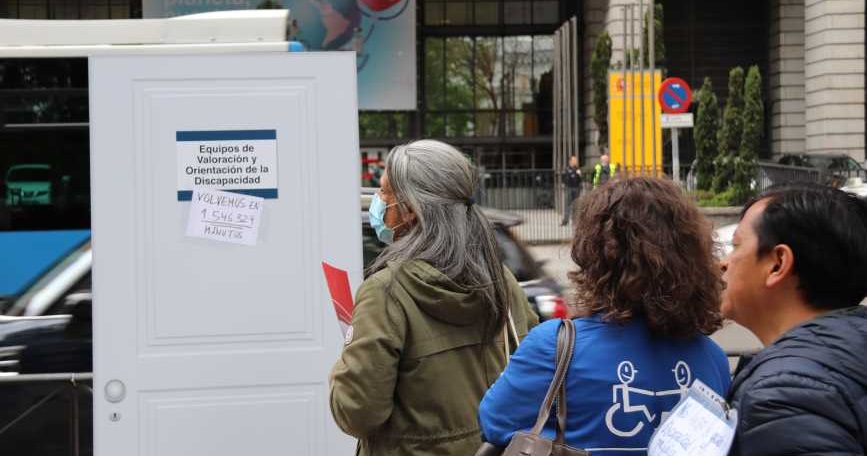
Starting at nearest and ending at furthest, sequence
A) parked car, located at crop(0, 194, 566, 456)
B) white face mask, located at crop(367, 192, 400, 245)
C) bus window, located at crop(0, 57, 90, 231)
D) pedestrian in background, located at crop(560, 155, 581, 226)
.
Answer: white face mask, located at crop(367, 192, 400, 245) < parked car, located at crop(0, 194, 566, 456) < bus window, located at crop(0, 57, 90, 231) < pedestrian in background, located at crop(560, 155, 581, 226)

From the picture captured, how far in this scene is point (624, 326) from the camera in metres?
2.38

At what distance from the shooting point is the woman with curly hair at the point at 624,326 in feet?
7.67

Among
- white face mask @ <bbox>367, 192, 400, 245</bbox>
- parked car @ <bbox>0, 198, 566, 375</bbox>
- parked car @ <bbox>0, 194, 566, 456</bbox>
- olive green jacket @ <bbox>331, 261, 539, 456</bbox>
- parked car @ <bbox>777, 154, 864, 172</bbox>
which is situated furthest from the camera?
parked car @ <bbox>777, 154, 864, 172</bbox>

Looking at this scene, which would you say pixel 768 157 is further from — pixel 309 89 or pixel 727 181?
pixel 309 89

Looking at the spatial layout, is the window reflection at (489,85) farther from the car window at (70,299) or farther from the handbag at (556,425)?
the handbag at (556,425)

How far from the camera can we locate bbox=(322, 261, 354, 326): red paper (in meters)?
3.57

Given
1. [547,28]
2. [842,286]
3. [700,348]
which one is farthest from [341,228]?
[547,28]

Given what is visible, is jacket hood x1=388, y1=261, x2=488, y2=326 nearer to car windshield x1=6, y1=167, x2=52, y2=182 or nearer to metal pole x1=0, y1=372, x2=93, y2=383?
metal pole x1=0, y1=372, x2=93, y2=383

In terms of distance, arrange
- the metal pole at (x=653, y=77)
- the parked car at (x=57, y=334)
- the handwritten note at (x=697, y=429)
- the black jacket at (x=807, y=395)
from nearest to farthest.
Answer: the black jacket at (x=807, y=395) < the handwritten note at (x=697, y=429) < the parked car at (x=57, y=334) < the metal pole at (x=653, y=77)

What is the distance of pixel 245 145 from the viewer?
13.4 ft

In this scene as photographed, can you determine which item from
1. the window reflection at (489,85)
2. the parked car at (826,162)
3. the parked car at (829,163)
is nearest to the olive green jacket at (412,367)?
the parked car at (829,163)

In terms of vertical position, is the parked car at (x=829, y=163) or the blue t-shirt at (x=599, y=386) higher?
the parked car at (x=829, y=163)

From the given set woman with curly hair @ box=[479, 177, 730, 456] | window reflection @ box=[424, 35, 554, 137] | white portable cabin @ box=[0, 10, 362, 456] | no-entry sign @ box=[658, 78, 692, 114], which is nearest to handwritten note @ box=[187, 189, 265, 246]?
white portable cabin @ box=[0, 10, 362, 456]

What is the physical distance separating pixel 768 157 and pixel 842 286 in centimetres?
3829
